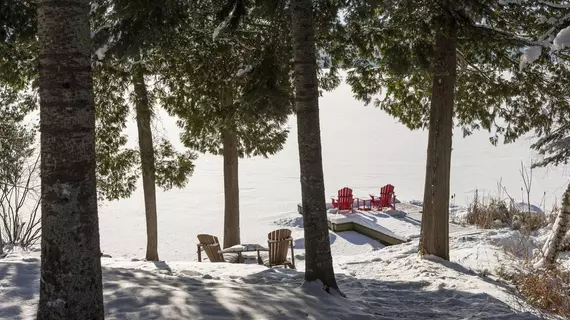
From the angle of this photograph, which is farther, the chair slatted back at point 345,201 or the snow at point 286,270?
the chair slatted back at point 345,201

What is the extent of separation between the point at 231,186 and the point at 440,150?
586cm

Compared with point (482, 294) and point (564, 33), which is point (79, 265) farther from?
point (564, 33)

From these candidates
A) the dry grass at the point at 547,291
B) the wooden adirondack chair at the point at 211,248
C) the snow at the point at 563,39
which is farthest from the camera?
the wooden adirondack chair at the point at 211,248

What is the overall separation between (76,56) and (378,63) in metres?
7.04

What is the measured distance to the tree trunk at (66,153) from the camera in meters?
2.96

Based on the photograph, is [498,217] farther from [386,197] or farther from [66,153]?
[66,153]

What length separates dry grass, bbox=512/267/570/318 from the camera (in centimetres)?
612

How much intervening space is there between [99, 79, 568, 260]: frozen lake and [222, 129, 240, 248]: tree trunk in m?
1.69

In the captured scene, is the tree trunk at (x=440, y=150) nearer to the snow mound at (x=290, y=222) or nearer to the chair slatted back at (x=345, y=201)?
the chair slatted back at (x=345, y=201)

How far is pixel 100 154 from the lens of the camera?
11016 millimetres

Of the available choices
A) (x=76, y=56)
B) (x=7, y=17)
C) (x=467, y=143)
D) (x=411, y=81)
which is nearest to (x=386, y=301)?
(x=76, y=56)

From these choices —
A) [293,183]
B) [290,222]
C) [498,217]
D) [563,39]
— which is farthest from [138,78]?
[293,183]

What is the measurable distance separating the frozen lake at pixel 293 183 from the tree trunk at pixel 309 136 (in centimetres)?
393

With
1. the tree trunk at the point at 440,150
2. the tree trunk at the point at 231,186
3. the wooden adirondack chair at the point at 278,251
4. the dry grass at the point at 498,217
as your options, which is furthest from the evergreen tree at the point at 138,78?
the dry grass at the point at 498,217
